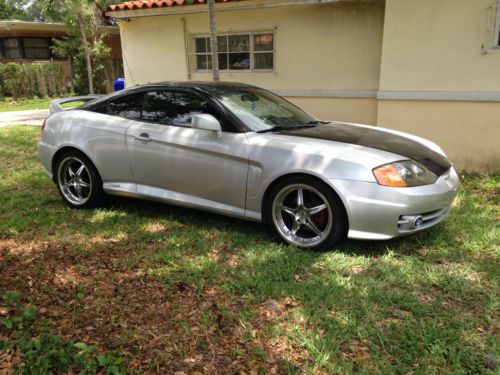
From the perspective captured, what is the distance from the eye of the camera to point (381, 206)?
3.62 m

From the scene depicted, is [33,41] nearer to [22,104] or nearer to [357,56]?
[22,104]

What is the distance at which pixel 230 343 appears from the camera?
109 inches

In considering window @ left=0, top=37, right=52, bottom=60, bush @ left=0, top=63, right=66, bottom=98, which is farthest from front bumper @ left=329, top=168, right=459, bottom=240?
window @ left=0, top=37, right=52, bottom=60

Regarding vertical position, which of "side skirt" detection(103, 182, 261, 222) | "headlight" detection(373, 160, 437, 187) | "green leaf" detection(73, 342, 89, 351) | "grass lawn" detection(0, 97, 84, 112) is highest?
"headlight" detection(373, 160, 437, 187)

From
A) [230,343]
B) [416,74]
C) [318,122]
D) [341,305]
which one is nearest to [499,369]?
[341,305]

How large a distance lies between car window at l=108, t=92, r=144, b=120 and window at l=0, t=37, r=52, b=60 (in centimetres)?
2139

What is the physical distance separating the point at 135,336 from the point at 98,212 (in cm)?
257

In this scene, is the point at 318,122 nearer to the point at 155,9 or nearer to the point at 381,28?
the point at 381,28

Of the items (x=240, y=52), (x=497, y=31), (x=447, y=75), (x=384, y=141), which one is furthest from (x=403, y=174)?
(x=240, y=52)

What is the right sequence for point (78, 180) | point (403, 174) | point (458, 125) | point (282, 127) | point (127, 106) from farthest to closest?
point (458, 125) → point (78, 180) → point (127, 106) → point (282, 127) → point (403, 174)

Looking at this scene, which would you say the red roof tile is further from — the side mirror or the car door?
the side mirror

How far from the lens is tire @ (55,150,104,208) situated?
5039 mm

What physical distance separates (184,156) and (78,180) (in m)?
1.57

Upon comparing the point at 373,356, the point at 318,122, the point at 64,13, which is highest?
the point at 64,13
